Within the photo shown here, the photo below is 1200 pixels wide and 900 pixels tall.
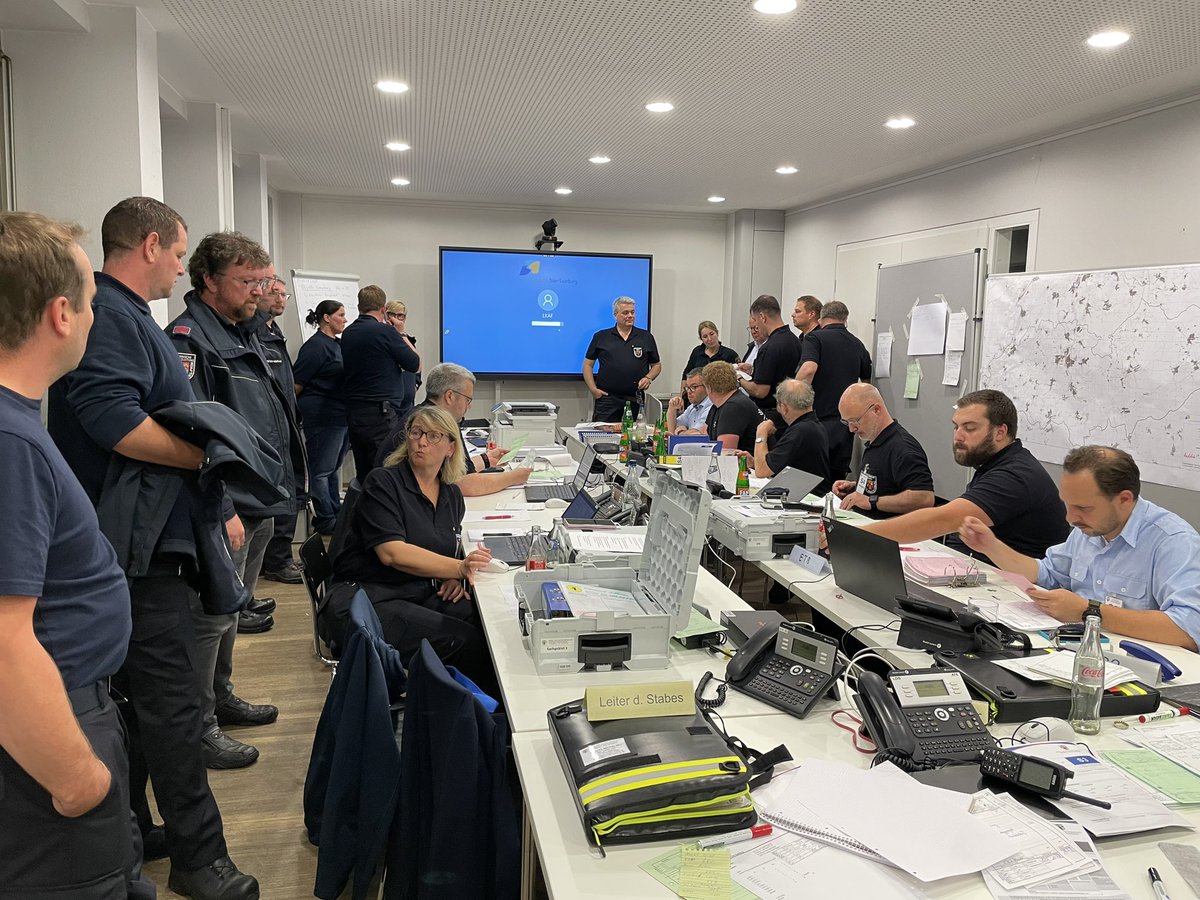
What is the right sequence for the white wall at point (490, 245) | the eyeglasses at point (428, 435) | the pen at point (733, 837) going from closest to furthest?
the pen at point (733, 837) → the eyeglasses at point (428, 435) → the white wall at point (490, 245)

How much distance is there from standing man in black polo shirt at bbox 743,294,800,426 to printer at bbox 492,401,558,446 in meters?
1.60

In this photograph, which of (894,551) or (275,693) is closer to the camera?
(894,551)

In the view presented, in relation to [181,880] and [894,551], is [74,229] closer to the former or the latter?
[181,880]

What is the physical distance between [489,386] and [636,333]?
1707mm

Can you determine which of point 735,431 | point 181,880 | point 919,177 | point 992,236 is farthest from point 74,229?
point 919,177

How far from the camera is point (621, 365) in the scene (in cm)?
788

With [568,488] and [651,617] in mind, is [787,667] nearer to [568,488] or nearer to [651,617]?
[651,617]

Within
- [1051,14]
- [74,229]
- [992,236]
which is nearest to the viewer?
[74,229]

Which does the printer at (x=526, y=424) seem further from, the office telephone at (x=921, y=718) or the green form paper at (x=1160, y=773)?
the green form paper at (x=1160, y=773)

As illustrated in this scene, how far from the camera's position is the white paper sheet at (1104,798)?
1363mm

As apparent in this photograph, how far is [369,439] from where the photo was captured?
5.61m

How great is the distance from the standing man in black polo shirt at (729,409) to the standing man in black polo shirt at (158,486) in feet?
11.6

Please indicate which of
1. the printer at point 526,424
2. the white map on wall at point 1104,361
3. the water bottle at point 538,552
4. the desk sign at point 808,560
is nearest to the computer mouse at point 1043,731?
the desk sign at point 808,560

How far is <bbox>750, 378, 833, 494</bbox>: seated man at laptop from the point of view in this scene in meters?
4.42
